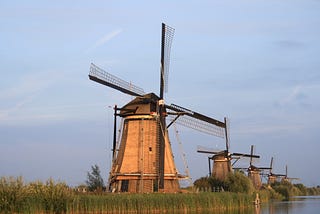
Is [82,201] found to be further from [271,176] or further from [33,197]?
[271,176]

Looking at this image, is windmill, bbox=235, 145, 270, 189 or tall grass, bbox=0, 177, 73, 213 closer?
tall grass, bbox=0, 177, 73, 213

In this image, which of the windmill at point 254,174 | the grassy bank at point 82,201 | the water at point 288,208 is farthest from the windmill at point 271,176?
the grassy bank at point 82,201

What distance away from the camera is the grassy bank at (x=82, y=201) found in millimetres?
20750

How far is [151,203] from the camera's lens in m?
26.1

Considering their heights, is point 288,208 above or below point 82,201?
below

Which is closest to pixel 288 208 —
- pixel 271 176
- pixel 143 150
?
pixel 143 150

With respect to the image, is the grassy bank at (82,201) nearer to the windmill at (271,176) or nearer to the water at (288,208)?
the water at (288,208)

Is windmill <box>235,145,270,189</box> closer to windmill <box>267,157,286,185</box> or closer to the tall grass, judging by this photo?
windmill <box>267,157,286,185</box>

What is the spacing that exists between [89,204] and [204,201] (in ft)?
27.8

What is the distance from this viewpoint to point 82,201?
23.1 metres

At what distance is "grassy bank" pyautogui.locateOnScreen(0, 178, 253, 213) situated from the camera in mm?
20750

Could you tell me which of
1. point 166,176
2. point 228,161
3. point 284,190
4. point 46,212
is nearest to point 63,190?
point 46,212

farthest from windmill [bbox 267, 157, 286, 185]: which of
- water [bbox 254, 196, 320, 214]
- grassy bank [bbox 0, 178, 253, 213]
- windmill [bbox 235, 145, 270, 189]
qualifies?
grassy bank [bbox 0, 178, 253, 213]

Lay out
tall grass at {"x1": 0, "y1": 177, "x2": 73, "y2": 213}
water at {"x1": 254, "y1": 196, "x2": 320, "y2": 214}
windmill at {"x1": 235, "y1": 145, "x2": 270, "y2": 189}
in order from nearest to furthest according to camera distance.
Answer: tall grass at {"x1": 0, "y1": 177, "x2": 73, "y2": 213} → water at {"x1": 254, "y1": 196, "x2": 320, "y2": 214} → windmill at {"x1": 235, "y1": 145, "x2": 270, "y2": 189}
